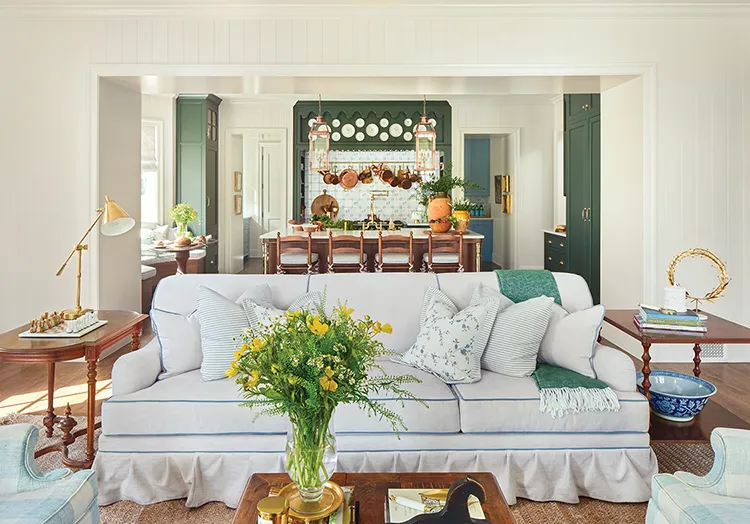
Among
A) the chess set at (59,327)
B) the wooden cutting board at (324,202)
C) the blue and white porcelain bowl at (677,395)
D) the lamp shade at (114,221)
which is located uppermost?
the wooden cutting board at (324,202)

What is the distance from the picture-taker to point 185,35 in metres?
4.67

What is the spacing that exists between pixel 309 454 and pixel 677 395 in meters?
2.21

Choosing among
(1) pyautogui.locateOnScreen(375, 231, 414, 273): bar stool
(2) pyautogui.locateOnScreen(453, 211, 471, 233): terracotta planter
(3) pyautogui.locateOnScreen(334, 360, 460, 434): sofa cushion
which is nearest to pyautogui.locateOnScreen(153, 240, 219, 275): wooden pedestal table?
(1) pyautogui.locateOnScreen(375, 231, 414, 273): bar stool

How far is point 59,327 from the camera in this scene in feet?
9.16

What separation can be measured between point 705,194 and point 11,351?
5012 millimetres

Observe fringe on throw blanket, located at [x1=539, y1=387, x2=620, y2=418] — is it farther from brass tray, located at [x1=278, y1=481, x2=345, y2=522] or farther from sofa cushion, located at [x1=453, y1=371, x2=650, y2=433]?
brass tray, located at [x1=278, y1=481, x2=345, y2=522]

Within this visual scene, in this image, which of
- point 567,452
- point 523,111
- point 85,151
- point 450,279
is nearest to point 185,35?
point 85,151

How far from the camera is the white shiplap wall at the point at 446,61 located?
183 inches

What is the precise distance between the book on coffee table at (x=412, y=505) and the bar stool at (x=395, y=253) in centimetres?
398

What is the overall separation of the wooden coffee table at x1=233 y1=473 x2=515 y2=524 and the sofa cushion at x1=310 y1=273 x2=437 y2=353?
125cm

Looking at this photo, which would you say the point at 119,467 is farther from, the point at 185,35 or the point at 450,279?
the point at 185,35

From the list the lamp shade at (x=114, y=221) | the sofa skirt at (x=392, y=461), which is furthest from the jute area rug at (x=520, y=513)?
the lamp shade at (x=114, y=221)

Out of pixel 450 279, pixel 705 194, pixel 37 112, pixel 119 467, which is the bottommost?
pixel 119 467

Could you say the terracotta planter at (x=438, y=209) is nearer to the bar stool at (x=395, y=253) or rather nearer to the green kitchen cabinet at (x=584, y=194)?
the bar stool at (x=395, y=253)
